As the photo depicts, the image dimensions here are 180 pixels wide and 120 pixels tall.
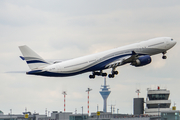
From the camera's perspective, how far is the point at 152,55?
114562mm

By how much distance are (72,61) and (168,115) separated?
96.2ft

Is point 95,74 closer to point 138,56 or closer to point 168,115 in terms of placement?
point 138,56

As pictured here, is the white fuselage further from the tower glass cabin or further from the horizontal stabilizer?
the tower glass cabin

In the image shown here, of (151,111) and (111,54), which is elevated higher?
(111,54)

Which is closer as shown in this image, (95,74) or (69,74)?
(69,74)

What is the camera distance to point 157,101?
160 meters

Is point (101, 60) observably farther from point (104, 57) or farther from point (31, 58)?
point (31, 58)

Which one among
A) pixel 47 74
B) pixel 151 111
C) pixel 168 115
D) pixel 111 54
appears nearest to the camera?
pixel 47 74

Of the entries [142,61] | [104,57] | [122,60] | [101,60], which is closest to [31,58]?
[101,60]

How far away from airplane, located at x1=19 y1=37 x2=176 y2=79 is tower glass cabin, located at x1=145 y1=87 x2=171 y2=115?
4130 cm

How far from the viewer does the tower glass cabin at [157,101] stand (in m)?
158

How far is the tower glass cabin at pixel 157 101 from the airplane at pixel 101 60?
41.3 m

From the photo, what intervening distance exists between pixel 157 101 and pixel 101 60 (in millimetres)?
58934

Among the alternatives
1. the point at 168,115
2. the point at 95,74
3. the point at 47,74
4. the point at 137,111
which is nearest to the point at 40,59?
the point at 47,74
